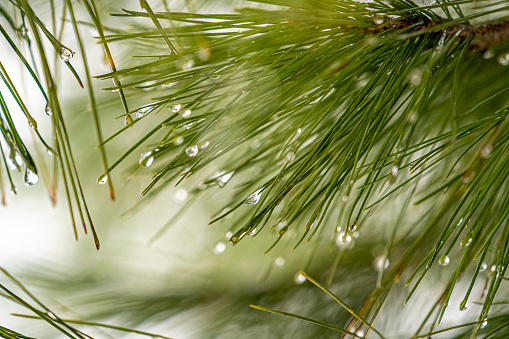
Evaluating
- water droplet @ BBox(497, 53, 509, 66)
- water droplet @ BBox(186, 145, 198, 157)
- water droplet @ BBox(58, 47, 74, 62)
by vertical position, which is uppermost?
water droplet @ BBox(497, 53, 509, 66)

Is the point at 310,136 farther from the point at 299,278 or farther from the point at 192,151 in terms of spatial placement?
the point at 299,278

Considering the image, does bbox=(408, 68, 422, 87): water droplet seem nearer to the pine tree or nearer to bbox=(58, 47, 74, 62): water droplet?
the pine tree

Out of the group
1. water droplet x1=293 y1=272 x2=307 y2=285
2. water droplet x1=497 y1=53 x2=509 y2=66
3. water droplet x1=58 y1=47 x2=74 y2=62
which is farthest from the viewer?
water droplet x1=293 y1=272 x2=307 y2=285

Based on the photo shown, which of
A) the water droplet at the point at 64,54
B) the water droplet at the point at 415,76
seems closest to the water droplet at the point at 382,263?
the water droplet at the point at 415,76

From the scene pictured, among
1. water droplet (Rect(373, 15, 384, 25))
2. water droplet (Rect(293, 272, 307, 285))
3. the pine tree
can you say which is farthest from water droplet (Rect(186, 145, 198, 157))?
water droplet (Rect(293, 272, 307, 285))

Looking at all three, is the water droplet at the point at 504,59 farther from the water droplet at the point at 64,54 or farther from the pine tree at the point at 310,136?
the water droplet at the point at 64,54

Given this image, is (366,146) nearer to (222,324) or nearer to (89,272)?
(222,324)

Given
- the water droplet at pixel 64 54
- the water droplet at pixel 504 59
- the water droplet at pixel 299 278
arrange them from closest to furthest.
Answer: the water droplet at pixel 64 54, the water droplet at pixel 504 59, the water droplet at pixel 299 278

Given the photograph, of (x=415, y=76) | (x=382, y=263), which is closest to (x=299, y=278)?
(x=382, y=263)
